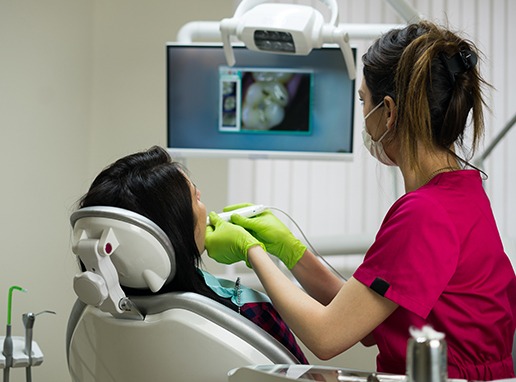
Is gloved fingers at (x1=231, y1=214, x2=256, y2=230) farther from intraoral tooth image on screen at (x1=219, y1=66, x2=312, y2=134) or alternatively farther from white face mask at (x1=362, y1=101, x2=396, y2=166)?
intraoral tooth image on screen at (x1=219, y1=66, x2=312, y2=134)

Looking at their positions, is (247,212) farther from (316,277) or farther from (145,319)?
(145,319)

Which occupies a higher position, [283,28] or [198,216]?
[283,28]

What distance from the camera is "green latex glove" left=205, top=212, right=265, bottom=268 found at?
5.26ft

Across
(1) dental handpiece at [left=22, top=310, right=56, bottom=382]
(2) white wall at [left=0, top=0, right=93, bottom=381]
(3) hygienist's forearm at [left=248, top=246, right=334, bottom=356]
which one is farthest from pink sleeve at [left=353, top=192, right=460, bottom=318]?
(2) white wall at [left=0, top=0, right=93, bottom=381]

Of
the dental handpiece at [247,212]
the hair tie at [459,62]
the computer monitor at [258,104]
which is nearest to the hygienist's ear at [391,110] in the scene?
A: the hair tie at [459,62]

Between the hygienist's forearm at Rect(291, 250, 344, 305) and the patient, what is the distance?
0.23 metres

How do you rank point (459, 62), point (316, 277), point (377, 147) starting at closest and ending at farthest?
point (459, 62) < point (377, 147) < point (316, 277)

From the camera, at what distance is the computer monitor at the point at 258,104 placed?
2961 mm

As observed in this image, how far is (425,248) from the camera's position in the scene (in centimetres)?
133

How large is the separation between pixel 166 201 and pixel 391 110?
1.54ft

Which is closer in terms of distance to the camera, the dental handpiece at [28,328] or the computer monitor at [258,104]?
the dental handpiece at [28,328]

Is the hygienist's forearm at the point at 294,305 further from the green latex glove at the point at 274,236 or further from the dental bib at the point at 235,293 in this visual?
the green latex glove at the point at 274,236

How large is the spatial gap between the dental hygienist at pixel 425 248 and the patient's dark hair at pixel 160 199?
0.14 m

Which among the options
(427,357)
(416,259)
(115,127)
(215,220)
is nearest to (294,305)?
(416,259)
